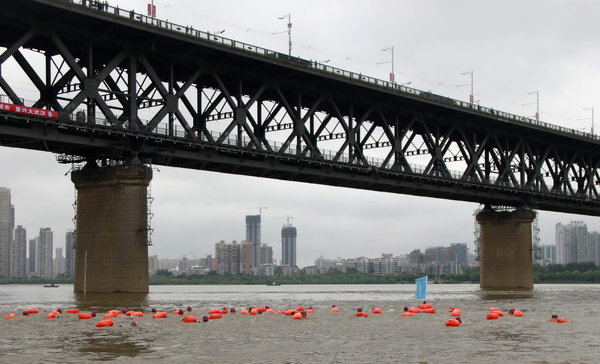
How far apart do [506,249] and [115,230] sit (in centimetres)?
7401

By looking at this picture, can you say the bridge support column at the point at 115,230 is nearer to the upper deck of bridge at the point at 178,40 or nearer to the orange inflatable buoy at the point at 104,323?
the upper deck of bridge at the point at 178,40

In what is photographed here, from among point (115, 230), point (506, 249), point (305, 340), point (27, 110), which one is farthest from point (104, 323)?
point (506, 249)

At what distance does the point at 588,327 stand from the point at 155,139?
4429cm

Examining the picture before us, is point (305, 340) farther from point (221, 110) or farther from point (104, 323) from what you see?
point (221, 110)

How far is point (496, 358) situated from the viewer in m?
29.5

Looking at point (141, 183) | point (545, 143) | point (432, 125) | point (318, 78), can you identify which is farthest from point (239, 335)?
point (545, 143)

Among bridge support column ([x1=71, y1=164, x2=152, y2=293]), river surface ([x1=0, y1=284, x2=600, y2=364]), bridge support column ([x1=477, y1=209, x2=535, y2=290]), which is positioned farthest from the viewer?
bridge support column ([x1=477, y1=209, x2=535, y2=290])

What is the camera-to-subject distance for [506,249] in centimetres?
12950

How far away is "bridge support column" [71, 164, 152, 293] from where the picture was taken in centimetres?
7062

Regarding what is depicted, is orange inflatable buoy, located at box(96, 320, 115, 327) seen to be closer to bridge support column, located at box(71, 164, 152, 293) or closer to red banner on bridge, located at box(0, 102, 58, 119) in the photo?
bridge support column, located at box(71, 164, 152, 293)

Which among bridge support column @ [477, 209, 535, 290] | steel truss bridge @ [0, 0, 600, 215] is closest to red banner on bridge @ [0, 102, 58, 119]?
steel truss bridge @ [0, 0, 600, 215]

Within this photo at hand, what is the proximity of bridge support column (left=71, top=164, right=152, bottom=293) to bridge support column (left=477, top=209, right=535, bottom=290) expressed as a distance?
2683 inches

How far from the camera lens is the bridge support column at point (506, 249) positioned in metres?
127

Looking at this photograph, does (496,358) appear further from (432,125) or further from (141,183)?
(432,125)
